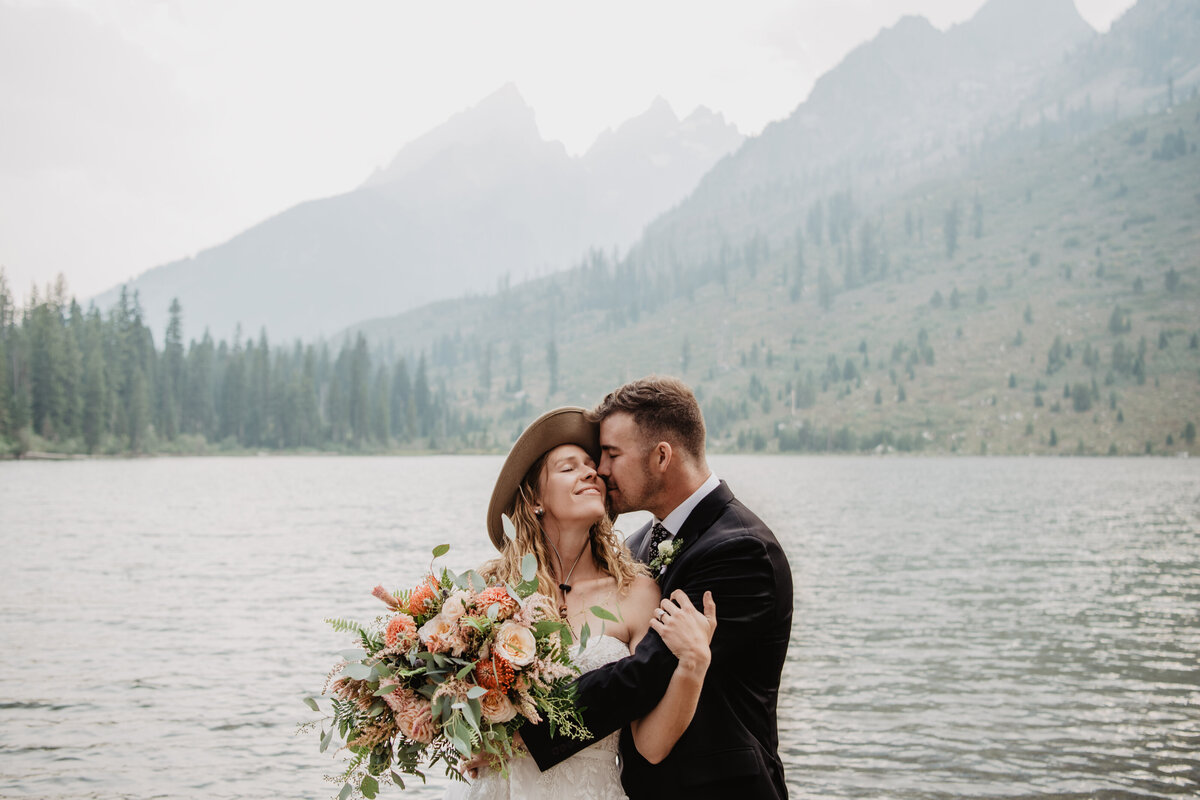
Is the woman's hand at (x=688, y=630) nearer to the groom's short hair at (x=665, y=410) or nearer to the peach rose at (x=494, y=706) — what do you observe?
the peach rose at (x=494, y=706)

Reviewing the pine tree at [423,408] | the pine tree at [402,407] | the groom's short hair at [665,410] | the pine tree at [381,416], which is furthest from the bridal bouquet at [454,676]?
the pine tree at [423,408]

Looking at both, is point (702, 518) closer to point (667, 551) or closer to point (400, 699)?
point (667, 551)

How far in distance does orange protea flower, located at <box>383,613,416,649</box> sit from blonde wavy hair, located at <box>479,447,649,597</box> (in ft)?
2.22

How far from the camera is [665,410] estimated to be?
469 cm

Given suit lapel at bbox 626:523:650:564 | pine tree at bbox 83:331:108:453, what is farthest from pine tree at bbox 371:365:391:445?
suit lapel at bbox 626:523:650:564

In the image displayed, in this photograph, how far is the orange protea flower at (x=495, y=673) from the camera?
13.0 feet

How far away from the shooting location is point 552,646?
415 cm

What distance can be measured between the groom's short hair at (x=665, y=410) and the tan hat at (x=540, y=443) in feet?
0.96

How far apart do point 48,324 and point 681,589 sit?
130394 mm

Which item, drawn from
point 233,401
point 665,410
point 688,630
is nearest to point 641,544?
point 665,410

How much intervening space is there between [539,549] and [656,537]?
0.67 m

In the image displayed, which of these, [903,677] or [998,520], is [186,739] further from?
[998,520]

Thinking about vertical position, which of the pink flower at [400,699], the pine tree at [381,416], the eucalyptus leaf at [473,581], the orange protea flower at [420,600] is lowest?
the pink flower at [400,699]

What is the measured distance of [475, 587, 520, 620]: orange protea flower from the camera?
160 inches
